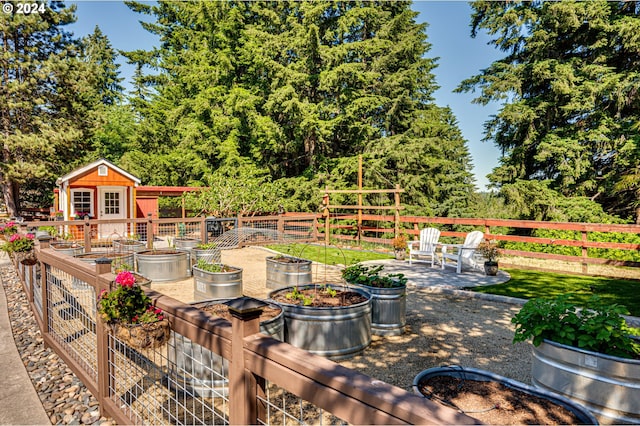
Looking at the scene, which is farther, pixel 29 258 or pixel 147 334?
pixel 29 258

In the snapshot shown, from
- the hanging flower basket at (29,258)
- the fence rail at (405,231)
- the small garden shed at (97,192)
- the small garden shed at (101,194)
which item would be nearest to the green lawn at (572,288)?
the fence rail at (405,231)

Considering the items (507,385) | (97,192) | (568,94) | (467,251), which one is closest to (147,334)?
(507,385)

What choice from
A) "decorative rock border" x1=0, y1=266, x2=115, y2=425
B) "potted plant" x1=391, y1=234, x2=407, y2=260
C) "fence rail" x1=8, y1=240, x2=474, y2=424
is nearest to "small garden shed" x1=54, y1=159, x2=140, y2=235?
"decorative rock border" x1=0, y1=266, x2=115, y2=425

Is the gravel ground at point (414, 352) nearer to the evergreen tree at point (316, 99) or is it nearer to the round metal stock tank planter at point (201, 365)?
the round metal stock tank planter at point (201, 365)

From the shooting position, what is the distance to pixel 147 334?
2.06m

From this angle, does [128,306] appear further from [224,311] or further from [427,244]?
[427,244]

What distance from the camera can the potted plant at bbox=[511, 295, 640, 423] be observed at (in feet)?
7.36

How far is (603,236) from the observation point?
9727mm

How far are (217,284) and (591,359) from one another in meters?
4.70

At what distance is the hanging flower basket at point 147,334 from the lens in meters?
2.06

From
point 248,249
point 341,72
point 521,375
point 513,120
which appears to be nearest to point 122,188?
point 248,249

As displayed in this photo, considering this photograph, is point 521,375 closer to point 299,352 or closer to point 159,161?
point 299,352

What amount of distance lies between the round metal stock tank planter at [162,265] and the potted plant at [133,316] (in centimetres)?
505

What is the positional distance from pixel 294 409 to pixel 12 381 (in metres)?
2.66
